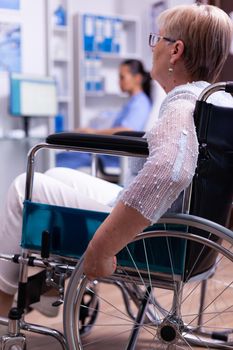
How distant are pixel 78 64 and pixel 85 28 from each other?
1.12 ft

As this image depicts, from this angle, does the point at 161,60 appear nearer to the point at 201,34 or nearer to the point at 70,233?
the point at 201,34

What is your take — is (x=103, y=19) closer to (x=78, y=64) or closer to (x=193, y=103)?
(x=78, y=64)

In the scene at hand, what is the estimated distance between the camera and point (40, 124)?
3201 mm

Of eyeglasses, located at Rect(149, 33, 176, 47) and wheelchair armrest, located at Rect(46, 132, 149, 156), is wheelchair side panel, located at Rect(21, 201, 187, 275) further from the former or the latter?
eyeglasses, located at Rect(149, 33, 176, 47)

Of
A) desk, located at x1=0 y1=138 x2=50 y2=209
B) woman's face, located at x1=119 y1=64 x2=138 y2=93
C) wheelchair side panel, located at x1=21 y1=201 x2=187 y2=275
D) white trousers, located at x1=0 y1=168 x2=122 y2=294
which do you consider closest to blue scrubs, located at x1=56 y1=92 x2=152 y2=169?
woman's face, located at x1=119 y1=64 x2=138 y2=93

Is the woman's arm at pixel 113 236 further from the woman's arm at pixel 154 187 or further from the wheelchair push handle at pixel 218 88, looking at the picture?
the wheelchair push handle at pixel 218 88

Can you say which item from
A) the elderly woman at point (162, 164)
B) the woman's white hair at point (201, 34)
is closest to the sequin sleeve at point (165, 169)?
the elderly woman at point (162, 164)

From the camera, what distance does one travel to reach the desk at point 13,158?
297 cm

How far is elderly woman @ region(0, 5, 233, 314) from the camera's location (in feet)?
3.35

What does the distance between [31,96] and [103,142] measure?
2.02 metres

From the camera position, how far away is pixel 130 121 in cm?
356

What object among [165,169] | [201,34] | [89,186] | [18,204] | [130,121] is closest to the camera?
[165,169]

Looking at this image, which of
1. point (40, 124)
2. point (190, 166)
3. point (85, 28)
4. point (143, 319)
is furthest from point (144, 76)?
point (190, 166)

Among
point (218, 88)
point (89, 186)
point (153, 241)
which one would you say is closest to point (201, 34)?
point (218, 88)
